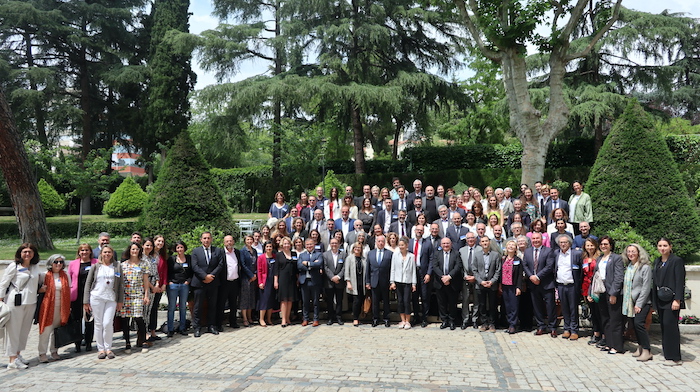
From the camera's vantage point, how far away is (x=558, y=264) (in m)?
7.95

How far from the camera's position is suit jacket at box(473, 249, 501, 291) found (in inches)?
325

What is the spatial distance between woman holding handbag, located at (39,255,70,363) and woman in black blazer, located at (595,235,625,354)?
7758 mm

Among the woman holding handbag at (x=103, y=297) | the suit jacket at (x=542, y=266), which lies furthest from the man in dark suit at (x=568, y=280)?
the woman holding handbag at (x=103, y=297)

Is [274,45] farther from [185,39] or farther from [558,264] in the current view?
[558,264]

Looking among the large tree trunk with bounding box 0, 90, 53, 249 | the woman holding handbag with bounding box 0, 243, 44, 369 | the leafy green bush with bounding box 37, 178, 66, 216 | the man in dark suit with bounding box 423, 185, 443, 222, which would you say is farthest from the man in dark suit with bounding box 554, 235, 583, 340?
the leafy green bush with bounding box 37, 178, 66, 216

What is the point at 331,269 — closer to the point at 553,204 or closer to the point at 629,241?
the point at 553,204

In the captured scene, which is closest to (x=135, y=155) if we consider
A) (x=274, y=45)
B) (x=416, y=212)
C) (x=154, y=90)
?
(x=154, y=90)

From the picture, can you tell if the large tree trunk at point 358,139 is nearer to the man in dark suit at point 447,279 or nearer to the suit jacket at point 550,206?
the suit jacket at point 550,206

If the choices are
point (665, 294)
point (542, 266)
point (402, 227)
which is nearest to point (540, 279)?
point (542, 266)

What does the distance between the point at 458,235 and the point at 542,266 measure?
1.60 m

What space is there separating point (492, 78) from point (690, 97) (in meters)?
11.2

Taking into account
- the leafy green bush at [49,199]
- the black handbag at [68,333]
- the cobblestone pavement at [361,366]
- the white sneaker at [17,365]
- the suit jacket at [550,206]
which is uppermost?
the leafy green bush at [49,199]

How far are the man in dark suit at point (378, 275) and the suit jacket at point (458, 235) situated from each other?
1202 millimetres

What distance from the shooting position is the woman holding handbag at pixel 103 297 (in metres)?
6.94
